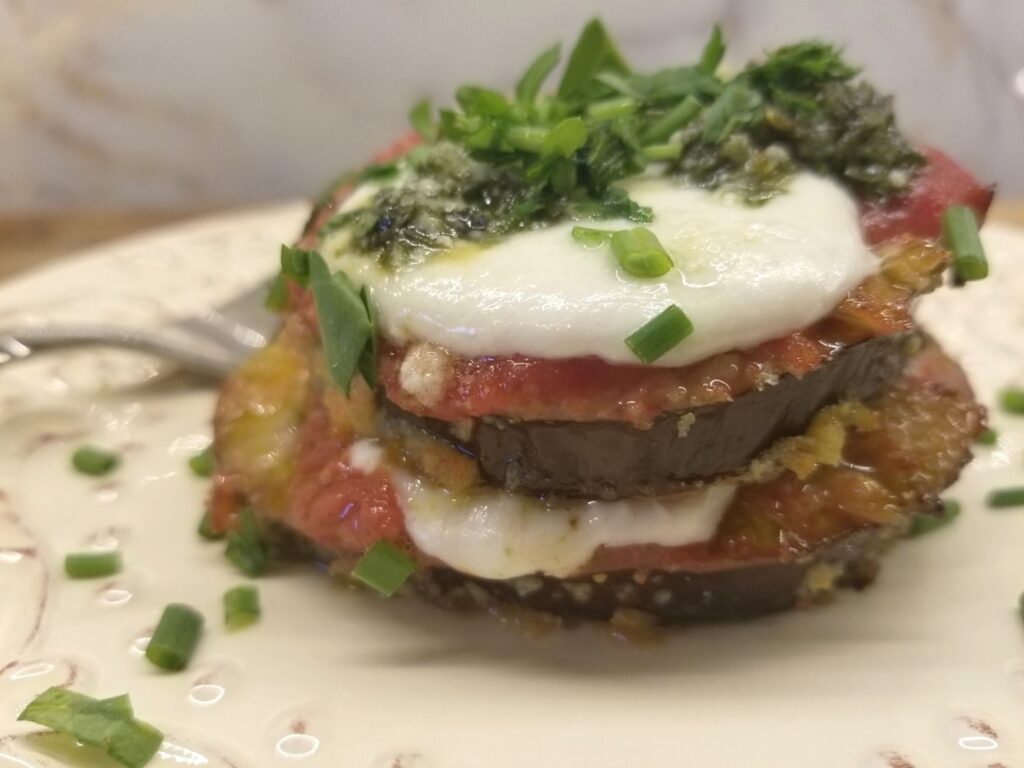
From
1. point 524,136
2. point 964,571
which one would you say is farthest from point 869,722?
point 524,136

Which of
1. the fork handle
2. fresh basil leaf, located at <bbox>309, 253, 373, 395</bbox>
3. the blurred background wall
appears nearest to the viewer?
fresh basil leaf, located at <bbox>309, 253, 373, 395</bbox>

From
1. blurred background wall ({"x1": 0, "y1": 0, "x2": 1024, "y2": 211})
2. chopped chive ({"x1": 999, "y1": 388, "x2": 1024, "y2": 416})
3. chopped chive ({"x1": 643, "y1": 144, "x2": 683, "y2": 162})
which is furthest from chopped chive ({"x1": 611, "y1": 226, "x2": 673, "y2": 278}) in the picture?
blurred background wall ({"x1": 0, "y1": 0, "x2": 1024, "y2": 211})

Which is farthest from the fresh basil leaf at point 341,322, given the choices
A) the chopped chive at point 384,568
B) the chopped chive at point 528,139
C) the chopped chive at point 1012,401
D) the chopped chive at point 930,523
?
the chopped chive at point 1012,401

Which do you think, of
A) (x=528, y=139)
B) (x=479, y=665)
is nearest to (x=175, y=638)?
(x=479, y=665)

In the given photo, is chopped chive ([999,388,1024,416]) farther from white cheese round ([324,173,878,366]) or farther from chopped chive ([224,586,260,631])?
chopped chive ([224,586,260,631])

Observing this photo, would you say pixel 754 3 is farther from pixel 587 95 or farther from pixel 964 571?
pixel 964 571

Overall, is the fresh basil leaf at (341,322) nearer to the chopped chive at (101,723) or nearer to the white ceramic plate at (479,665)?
the white ceramic plate at (479,665)

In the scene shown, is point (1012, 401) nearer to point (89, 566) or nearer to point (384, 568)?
point (384, 568)
